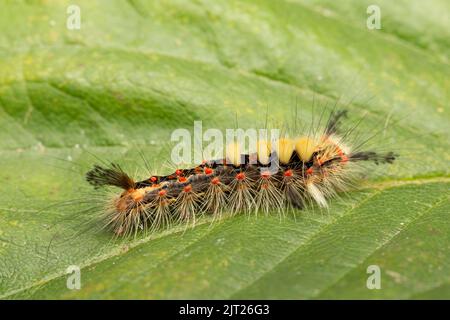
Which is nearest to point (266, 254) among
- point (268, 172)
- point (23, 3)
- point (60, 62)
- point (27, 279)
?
point (268, 172)

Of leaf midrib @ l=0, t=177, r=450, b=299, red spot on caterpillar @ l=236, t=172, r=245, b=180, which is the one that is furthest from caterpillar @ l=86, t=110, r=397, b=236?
leaf midrib @ l=0, t=177, r=450, b=299

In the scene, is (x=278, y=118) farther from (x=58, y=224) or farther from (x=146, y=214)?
(x=58, y=224)

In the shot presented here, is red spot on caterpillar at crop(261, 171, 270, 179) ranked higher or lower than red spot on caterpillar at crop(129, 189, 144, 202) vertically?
higher

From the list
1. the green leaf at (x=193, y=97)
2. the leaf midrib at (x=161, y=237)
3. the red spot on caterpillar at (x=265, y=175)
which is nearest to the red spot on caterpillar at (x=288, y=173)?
the red spot on caterpillar at (x=265, y=175)

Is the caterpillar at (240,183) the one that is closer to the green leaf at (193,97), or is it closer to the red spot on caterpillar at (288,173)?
the red spot on caterpillar at (288,173)

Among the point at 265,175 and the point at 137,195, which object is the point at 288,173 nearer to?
the point at 265,175

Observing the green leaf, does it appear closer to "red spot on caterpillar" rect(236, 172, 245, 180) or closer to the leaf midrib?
the leaf midrib

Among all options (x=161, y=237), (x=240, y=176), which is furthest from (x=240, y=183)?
(x=161, y=237)
